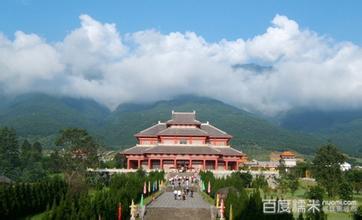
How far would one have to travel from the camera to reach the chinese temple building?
59.8 meters

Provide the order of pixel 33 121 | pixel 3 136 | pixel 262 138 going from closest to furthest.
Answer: pixel 3 136
pixel 262 138
pixel 33 121

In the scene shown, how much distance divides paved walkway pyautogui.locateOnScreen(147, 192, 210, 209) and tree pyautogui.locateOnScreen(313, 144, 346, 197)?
11.9 meters

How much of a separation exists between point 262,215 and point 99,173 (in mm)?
32615

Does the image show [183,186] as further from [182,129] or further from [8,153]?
[8,153]

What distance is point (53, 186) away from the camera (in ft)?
117

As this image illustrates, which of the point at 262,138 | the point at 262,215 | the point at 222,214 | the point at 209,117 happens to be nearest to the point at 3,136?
the point at 222,214

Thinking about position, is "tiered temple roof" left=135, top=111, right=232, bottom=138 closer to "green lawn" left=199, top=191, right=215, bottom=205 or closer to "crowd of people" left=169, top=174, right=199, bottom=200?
"crowd of people" left=169, top=174, right=199, bottom=200

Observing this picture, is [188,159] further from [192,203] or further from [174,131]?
[192,203]

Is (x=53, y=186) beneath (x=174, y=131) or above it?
beneath

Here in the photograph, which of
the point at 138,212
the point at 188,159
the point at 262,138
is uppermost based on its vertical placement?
the point at 262,138

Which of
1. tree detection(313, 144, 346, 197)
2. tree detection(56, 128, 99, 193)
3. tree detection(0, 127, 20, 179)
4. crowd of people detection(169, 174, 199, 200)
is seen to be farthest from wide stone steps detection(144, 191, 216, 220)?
tree detection(0, 127, 20, 179)

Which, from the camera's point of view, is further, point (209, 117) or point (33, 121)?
point (209, 117)

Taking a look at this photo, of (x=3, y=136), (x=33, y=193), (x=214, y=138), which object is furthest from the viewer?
(x=3, y=136)

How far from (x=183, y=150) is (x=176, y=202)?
26785mm
